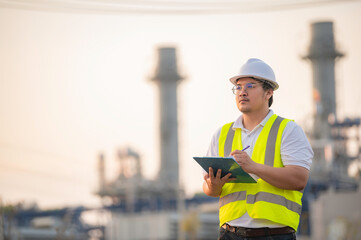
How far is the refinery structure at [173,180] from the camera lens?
140 ft

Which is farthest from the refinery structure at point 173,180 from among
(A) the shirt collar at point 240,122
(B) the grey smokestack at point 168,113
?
(A) the shirt collar at point 240,122

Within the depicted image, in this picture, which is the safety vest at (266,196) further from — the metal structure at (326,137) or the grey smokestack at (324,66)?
the grey smokestack at (324,66)

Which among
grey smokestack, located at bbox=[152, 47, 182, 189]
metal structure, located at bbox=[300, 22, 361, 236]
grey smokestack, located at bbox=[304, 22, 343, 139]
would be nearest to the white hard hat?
metal structure, located at bbox=[300, 22, 361, 236]

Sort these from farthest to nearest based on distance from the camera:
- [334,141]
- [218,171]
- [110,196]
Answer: [110,196]
[334,141]
[218,171]

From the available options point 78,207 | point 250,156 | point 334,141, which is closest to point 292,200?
point 250,156

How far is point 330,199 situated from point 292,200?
110ft

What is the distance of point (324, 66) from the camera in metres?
48.8

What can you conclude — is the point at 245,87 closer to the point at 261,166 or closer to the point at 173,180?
the point at 261,166

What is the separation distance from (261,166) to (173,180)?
4790 cm

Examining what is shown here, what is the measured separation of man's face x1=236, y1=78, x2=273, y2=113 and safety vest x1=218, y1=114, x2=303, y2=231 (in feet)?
0.31

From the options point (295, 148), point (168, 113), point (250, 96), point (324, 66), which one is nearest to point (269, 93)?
point (250, 96)

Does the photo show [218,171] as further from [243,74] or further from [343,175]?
[343,175]

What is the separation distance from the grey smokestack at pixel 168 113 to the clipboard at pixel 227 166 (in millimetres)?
46991

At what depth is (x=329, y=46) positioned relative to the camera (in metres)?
48.7
